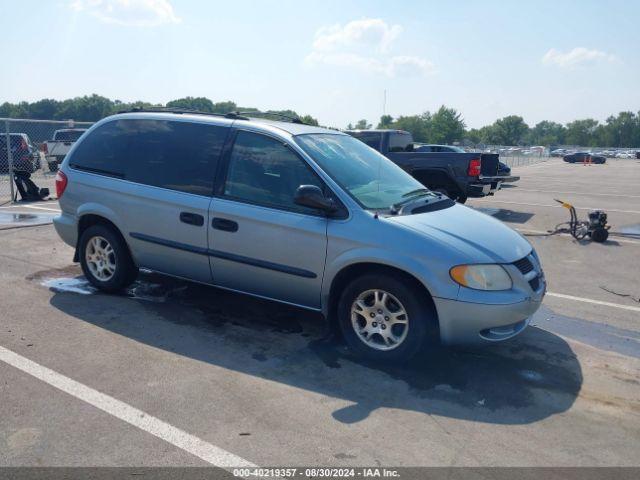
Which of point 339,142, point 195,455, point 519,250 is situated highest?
point 339,142

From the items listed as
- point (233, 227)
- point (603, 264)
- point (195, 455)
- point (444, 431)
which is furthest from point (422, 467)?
point (603, 264)

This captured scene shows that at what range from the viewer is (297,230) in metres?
4.41

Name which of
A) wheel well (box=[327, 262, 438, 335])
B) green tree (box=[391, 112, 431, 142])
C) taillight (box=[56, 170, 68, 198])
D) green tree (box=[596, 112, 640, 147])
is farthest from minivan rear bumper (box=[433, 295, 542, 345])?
green tree (box=[596, 112, 640, 147])

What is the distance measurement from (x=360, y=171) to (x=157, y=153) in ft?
6.57

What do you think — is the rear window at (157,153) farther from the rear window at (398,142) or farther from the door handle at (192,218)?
the rear window at (398,142)

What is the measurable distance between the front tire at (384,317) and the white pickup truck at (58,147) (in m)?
18.0

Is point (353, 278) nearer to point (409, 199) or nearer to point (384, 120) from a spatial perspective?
point (409, 199)

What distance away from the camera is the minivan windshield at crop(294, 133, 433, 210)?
4.53m

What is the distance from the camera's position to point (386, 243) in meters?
4.07

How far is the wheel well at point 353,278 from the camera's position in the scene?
4.08 metres

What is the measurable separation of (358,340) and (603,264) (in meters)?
5.31

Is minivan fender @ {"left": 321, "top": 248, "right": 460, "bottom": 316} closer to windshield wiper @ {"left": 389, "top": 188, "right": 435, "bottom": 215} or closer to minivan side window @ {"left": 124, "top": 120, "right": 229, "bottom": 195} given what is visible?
windshield wiper @ {"left": 389, "top": 188, "right": 435, "bottom": 215}

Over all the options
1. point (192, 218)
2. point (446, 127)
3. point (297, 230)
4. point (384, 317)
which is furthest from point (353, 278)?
point (446, 127)

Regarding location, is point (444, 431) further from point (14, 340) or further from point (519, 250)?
point (14, 340)
